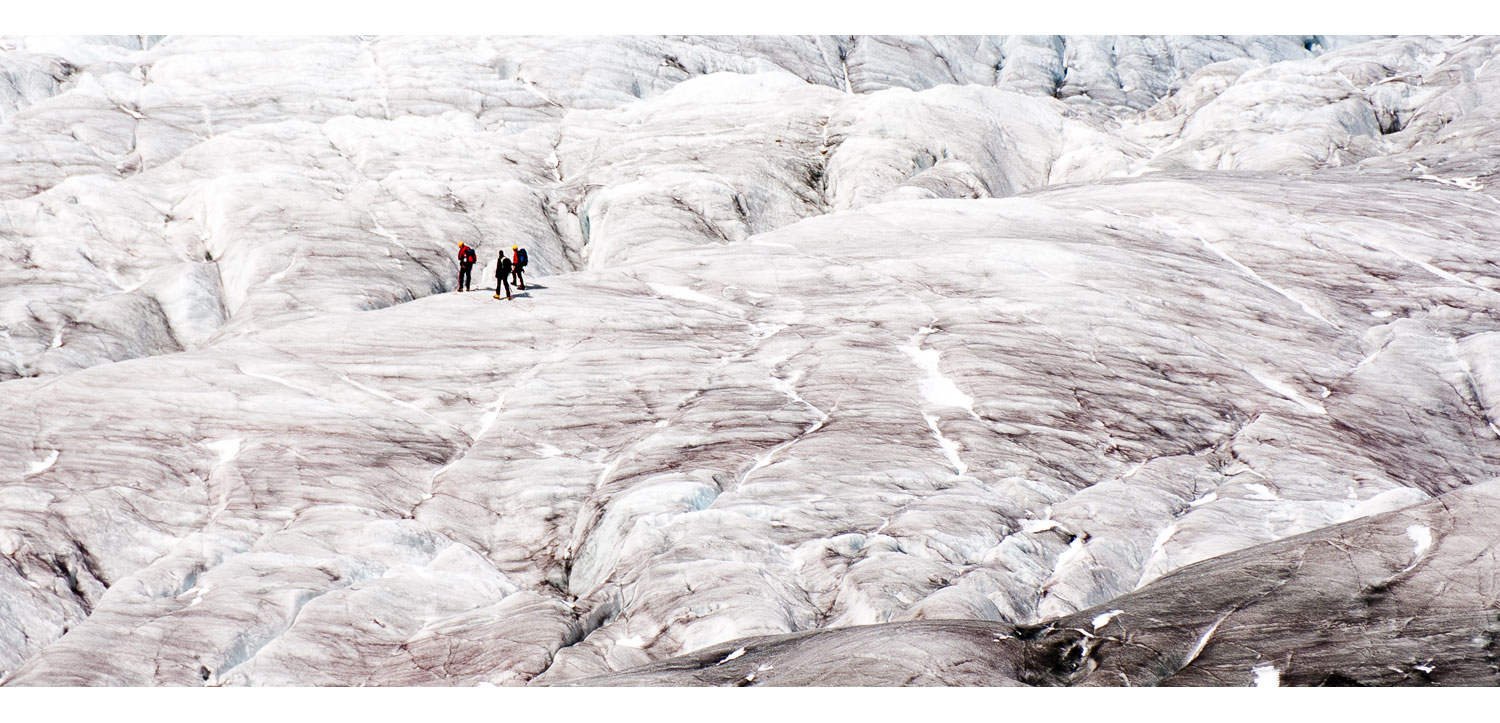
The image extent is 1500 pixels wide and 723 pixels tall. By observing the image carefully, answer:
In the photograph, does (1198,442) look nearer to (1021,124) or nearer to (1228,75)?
(1021,124)

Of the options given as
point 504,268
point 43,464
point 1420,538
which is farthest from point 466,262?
point 1420,538

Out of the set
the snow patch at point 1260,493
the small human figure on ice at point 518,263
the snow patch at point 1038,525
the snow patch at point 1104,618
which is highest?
the small human figure on ice at point 518,263

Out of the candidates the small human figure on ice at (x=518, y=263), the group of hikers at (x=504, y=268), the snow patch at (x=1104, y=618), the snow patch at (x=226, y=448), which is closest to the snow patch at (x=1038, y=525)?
the snow patch at (x=1104, y=618)

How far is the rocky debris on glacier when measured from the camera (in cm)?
2316

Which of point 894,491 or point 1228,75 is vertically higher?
point 1228,75

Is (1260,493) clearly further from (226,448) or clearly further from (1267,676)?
(226,448)

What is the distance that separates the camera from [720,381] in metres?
33.7

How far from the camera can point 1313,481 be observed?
29609mm

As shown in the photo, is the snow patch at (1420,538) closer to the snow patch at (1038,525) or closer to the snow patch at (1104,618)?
the snow patch at (1104,618)

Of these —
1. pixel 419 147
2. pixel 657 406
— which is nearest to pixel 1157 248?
pixel 657 406

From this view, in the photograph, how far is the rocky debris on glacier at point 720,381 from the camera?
23.2 meters

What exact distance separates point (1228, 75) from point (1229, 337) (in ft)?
127

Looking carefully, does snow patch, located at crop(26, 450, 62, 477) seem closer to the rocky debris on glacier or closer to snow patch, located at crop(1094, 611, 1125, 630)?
the rocky debris on glacier

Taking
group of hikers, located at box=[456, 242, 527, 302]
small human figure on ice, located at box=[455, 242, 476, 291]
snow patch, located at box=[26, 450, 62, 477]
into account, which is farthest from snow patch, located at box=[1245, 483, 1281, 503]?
snow patch, located at box=[26, 450, 62, 477]
